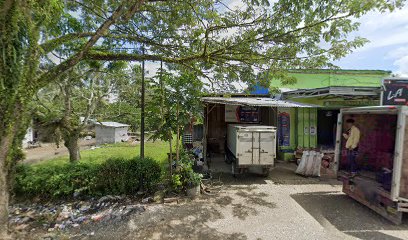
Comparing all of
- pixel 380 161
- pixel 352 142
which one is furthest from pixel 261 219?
pixel 380 161

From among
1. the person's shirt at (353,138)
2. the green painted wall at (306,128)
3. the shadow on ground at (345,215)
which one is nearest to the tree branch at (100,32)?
the shadow on ground at (345,215)

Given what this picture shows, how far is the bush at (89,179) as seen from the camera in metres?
6.36

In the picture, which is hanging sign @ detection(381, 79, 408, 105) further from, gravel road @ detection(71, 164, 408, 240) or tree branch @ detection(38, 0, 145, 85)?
tree branch @ detection(38, 0, 145, 85)

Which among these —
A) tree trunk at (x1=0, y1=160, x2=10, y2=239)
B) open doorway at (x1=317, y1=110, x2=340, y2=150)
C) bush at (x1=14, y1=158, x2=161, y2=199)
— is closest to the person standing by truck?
open doorway at (x1=317, y1=110, x2=340, y2=150)

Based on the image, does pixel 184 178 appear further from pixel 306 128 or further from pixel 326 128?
pixel 326 128

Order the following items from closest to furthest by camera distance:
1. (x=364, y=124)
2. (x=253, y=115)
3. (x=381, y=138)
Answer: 1. (x=381, y=138)
2. (x=364, y=124)
3. (x=253, y=115)

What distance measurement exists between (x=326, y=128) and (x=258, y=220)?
8.76 metres

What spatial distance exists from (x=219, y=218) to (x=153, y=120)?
3189 mm

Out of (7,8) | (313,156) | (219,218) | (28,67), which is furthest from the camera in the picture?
(313,156)

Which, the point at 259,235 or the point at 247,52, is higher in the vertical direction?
the point at 247,52

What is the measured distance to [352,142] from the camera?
6289 mm

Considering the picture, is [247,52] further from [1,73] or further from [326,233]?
[1,73]

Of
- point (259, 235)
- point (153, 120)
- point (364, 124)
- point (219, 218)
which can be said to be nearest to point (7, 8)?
point (153, 120)

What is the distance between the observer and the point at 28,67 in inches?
169
